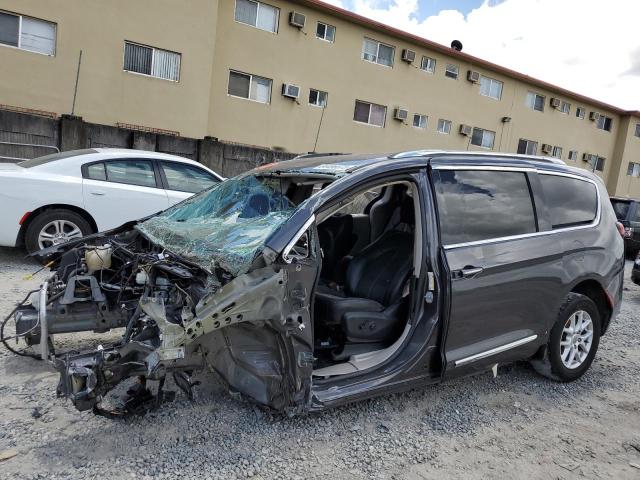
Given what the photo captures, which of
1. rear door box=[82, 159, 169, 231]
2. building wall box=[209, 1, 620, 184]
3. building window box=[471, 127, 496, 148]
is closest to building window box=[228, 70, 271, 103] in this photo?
building wall box=[209, 1, 620, 184]

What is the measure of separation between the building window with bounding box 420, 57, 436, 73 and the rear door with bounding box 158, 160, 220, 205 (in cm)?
1537

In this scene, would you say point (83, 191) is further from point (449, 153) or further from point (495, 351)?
point (495, 351)

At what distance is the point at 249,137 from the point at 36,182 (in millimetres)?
10870

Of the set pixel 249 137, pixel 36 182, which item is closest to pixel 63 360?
pixel 36 182

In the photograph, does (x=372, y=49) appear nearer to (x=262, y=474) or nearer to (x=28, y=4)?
(x=28, y=4)

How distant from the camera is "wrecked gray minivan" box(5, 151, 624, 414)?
248cm

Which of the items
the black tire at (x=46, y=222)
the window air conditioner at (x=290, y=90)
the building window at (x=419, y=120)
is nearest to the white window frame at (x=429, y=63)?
the building window at (x=419, y=120)

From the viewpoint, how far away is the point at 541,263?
11.3ft

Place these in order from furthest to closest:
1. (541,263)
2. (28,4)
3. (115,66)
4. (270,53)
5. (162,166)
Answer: (270,53)
(115,66)
(28,4)
(162,166)
(541,263)

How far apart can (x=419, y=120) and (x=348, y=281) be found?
17.6 metres

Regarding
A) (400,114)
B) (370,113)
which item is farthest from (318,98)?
(400,114)

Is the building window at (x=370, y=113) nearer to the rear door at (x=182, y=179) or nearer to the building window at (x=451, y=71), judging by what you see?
the building window at (x=451, y=71)

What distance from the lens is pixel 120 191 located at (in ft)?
20.2

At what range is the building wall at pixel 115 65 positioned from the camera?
12258 millimetres
